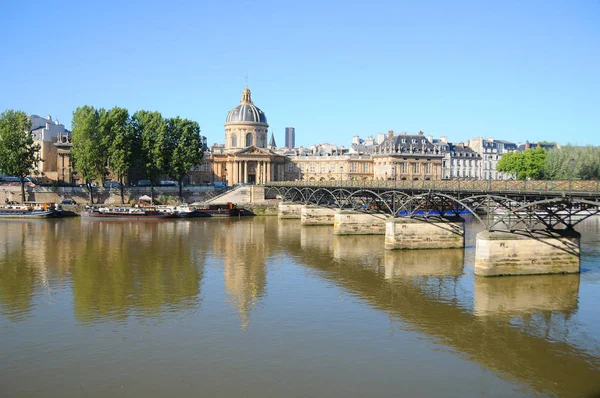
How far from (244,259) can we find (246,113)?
9495cm

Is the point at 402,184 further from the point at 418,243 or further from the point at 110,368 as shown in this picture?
the point at 110,368

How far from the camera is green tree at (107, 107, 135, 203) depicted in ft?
272

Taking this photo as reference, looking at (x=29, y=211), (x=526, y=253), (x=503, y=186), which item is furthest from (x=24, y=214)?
(x=526, y=253)

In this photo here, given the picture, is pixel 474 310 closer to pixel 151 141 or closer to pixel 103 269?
pixel 103 269

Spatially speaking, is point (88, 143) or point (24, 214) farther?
point (88, 143)

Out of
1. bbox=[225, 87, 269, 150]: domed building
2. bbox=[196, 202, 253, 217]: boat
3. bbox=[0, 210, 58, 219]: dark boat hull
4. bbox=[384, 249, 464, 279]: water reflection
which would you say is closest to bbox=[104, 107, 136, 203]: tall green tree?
bbox=[0, 210, 58, 219]: dark boat hull

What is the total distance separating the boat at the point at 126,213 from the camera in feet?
261

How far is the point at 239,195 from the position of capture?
99188mm

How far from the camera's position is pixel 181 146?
3561 inches

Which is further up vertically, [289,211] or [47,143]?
[47,143]

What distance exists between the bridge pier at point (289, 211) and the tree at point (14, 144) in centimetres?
3578

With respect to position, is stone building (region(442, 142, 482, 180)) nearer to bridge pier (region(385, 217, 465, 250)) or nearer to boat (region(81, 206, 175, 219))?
boat (region(81, 206, 175, 219))

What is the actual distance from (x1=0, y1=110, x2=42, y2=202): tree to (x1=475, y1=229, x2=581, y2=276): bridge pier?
219 feet

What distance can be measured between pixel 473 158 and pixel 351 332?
11420 cm
